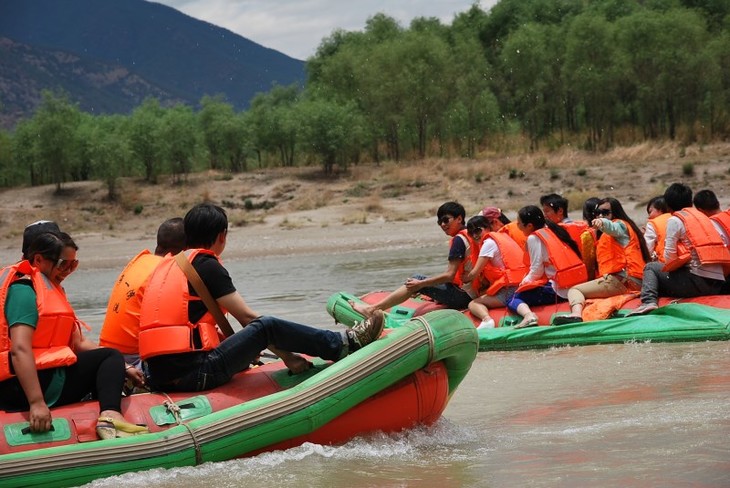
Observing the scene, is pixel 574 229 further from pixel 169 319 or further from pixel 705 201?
pixel 169 319

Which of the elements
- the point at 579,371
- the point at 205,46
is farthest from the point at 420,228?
the point at 205,46

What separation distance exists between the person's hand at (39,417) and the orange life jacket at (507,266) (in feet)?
16.3

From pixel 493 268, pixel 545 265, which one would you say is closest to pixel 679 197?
pixel 545 265

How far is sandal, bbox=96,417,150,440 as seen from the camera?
17.6ft

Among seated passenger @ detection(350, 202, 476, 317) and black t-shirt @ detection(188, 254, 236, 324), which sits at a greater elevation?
black t-shirt @ detection(188, 254, 236, 324)

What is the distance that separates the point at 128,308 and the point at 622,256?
4.82 meters

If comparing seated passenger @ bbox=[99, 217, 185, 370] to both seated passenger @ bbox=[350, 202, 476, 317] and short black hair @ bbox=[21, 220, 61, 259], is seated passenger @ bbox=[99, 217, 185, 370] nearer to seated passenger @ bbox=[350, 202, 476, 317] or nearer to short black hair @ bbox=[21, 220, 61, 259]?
short black hair @ bbox=[21, 220, 61, 259]

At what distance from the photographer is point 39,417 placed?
5.23m

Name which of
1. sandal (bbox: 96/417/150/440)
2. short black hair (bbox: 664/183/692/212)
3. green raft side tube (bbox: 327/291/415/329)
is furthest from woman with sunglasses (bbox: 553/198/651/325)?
sandal (bbox: 96/417/150/440)

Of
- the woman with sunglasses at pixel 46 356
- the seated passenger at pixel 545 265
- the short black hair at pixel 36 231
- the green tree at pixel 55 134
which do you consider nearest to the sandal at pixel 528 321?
the seated passenger at pixel 545 265

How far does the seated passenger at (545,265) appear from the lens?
30.3 feet

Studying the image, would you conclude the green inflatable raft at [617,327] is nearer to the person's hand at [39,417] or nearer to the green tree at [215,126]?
the person's hand at [39,417]

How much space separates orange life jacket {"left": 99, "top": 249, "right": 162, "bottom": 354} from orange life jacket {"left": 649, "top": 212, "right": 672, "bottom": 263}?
4696 millimetres

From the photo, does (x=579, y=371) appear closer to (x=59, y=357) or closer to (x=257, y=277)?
(x=59, y=357)
